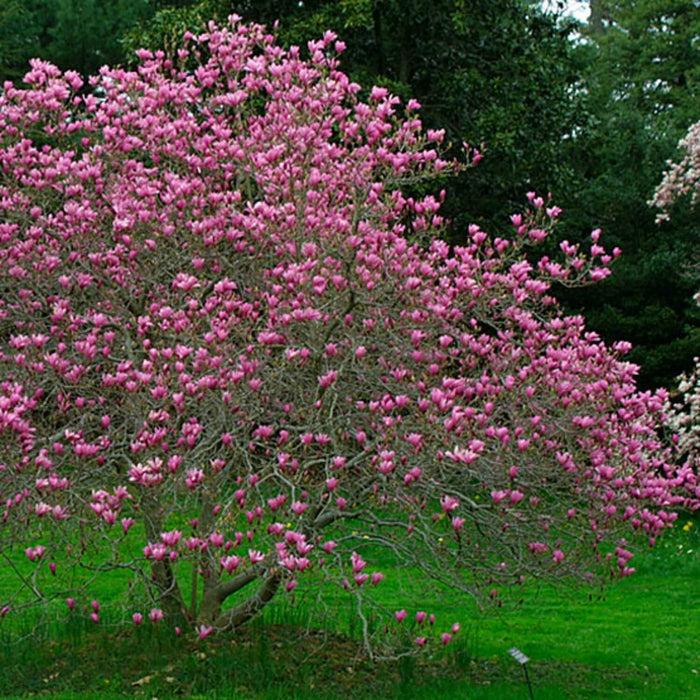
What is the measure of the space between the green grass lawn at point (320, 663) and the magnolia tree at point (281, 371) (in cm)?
46

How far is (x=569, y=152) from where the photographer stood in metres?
22.3

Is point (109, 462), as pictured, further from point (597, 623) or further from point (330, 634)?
point (597, 623)

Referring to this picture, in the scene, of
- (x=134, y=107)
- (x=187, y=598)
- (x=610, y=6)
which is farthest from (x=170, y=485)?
(x=610, y=6)

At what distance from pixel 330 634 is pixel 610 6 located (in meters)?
38.3

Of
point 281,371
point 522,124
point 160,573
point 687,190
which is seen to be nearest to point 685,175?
point 687,190

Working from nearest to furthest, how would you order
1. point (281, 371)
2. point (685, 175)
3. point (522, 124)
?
point (281, 371)
point (685, 175)
point (522, 124)

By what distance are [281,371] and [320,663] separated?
2.67 meters

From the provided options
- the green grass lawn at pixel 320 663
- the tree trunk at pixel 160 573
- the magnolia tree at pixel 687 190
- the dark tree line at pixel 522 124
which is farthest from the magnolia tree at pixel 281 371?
the dark tree line at pixel 522 124

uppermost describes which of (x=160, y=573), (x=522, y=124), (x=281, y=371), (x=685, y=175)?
(x=522, y=124)

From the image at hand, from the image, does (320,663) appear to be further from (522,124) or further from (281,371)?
(522,124)

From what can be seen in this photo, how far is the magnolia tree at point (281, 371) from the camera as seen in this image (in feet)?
19.1

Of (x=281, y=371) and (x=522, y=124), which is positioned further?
(x=522, y=124)

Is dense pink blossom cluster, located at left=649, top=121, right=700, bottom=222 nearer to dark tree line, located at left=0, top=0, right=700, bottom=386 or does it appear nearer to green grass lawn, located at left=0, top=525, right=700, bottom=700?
dark tree line, located at left=0, top=0, right=700, bottom=386

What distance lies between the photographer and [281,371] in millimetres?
5996
